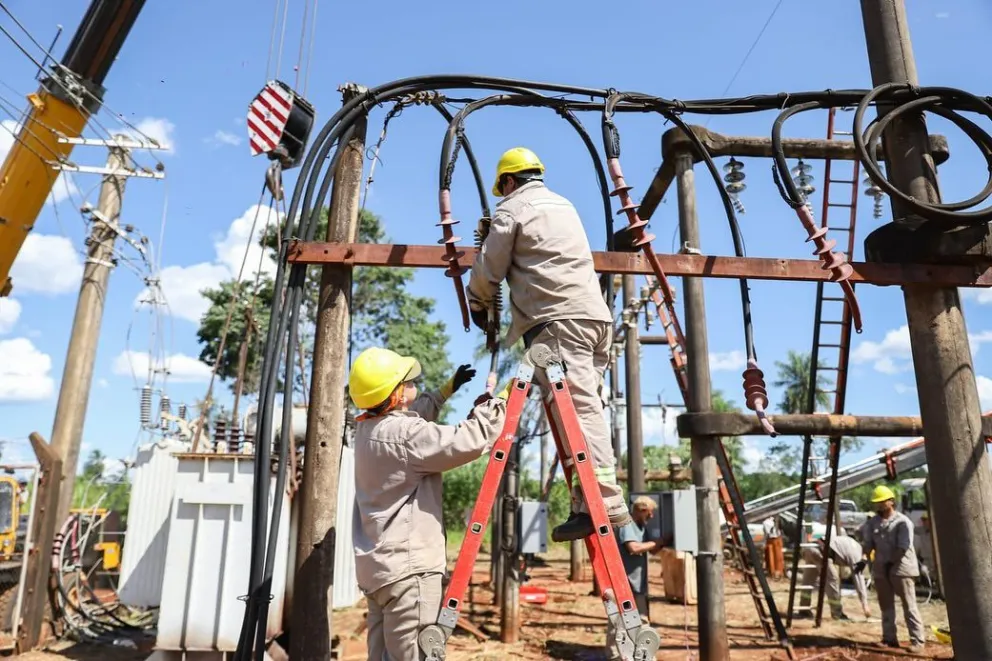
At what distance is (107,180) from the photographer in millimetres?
11492

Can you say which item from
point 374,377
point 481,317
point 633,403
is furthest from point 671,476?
point 374,377

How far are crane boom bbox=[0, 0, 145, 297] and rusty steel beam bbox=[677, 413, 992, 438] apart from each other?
8.69 meters

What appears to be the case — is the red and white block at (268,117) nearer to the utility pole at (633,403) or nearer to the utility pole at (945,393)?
the utility pole at (945,393)

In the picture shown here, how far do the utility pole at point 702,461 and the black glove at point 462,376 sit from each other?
3.76 metres

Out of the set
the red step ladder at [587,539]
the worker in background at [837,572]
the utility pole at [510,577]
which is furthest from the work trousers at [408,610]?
the worker in background at [837,572]

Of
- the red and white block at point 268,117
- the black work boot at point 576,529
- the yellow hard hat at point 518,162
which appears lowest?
the black work boot at point 576,529

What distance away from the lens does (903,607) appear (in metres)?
7.75

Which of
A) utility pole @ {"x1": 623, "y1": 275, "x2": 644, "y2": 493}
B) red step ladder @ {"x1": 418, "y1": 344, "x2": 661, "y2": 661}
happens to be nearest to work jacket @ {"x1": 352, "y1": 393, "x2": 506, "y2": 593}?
red step ladder @ {"x1": 418, "y1": 344, "x2": 661, "y2": 661}

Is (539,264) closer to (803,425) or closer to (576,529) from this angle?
(576,529)

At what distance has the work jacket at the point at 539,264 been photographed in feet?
9.95

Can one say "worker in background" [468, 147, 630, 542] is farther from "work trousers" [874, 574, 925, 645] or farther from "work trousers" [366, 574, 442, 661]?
"work trousers" [874, 574, 925, 645]

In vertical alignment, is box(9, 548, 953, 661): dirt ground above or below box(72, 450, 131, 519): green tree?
below

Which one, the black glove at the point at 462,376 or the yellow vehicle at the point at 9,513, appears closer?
the black glove at the point at 462,376

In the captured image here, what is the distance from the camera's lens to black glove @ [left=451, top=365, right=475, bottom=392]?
133 inches
